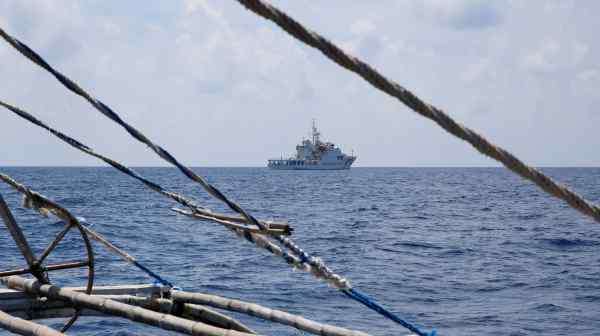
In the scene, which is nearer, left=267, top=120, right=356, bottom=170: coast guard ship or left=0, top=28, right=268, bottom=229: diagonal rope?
left=0, top=28, right=268, bottom=229: diagonal rope

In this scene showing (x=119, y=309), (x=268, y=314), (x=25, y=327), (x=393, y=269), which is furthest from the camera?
(x=393, y=269)

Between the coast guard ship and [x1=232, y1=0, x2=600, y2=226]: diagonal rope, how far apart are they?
469 ft

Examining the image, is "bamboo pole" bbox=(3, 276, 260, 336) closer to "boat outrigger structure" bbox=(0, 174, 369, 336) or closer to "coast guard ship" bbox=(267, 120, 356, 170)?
"boat outrigger structure" bbox=(0, 174, 369, 336)

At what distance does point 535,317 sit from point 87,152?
35.2ft

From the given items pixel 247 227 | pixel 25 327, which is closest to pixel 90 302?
pixel 25 327

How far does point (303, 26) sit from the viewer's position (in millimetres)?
2447

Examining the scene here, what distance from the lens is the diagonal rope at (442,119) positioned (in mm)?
2475

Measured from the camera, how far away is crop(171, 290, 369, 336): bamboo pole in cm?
452

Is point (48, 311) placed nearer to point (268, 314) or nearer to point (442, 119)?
point (268, 314)

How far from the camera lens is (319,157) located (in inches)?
5856

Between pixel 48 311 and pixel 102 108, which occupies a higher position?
pixel 102 108

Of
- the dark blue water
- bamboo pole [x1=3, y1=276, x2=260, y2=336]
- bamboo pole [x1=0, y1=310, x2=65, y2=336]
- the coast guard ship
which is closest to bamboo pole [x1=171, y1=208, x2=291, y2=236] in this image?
bamboo pole [x1=3, y1=276, x2=260, y2=336]

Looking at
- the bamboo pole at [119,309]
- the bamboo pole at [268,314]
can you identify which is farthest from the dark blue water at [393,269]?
the bamboo pole at [119,309]

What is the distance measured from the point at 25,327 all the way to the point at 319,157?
145 m
